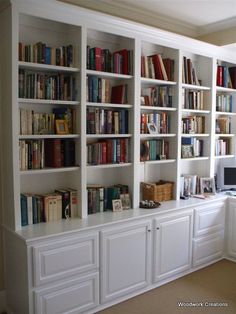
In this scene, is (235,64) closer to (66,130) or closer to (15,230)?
(66,130)

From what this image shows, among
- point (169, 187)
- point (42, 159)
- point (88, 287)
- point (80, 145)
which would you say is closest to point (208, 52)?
point (169, 187)

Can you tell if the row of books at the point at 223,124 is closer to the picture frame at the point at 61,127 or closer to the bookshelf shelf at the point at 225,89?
the bookshelf shelf at the point at 225,89

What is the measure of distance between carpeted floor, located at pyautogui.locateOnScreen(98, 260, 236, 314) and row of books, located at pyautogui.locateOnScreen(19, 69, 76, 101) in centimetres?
185

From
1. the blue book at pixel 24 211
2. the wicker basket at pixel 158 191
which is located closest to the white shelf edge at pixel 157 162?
the wicker basket at pixel 158 191

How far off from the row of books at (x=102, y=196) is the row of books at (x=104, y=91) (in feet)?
2.68

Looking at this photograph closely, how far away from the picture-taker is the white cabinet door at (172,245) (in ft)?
10.3

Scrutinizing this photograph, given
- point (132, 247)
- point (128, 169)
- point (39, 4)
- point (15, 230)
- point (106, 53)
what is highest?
point (39, 4)

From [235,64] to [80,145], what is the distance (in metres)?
2.48

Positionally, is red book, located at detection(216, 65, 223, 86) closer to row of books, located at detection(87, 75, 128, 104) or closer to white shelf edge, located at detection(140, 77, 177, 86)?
white shelf edge, located at detection(140, 77, 177, 86)

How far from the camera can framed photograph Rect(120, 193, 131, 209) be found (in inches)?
125

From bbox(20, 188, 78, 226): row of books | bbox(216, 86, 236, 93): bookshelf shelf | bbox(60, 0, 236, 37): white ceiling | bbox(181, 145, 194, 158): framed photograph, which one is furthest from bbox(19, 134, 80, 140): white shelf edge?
bbox(216, 86, 236, 93): bookshelf shelf

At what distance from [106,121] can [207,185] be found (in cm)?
159

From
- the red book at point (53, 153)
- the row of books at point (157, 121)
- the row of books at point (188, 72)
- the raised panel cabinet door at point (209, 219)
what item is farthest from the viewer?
the row of books at point (188, 72)

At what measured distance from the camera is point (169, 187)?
3562 millimetres
